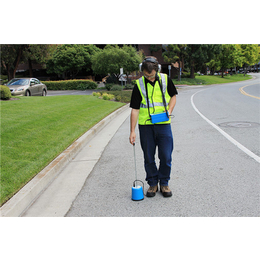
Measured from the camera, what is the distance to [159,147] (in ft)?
14.3

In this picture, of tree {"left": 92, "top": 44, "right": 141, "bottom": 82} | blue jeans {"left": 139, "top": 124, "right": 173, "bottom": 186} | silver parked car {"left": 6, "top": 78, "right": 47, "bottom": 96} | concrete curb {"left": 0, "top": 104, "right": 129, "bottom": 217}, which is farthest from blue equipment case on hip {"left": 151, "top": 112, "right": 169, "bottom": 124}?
tree {"left": 92, "top": 44, "right": 141, "bottom": 82}

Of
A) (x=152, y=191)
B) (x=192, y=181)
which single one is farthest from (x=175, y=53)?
(x=152, y=191)

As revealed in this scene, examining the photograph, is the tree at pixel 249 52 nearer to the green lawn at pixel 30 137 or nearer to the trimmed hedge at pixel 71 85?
the trimmed hedge at pixel 71 85

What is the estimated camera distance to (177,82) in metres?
52.2

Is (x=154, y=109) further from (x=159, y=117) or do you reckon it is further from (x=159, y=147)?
(x=159, y=147)

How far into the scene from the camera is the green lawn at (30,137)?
5.34m

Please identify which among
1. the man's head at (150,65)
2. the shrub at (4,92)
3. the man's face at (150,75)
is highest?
the man's head at (150,65)

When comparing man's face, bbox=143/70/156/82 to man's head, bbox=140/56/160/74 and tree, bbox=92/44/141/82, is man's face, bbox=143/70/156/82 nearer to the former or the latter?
man's head, bbox=140/56/160/74

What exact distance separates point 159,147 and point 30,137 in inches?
188

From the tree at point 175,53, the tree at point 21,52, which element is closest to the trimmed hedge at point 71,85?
the tree at point 21,52

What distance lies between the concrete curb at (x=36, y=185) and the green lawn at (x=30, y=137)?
5.3 inches

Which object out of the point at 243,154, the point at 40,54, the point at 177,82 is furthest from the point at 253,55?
the point at 243,154
